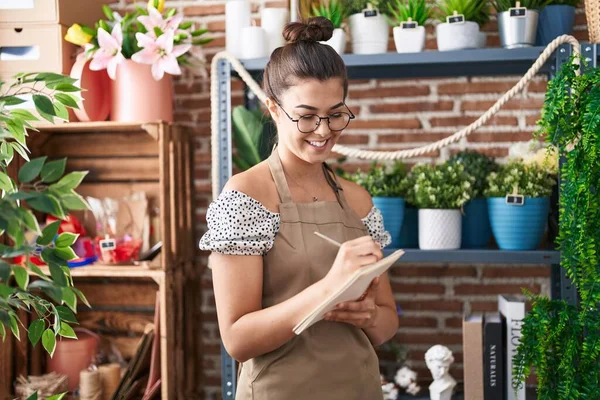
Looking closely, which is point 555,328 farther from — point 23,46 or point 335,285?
point 23,46

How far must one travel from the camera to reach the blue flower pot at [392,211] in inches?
91.3

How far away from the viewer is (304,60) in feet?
4.50

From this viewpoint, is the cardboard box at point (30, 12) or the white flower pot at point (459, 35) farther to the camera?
the cardboard box at point (30, 12)

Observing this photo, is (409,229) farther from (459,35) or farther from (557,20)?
(557,20)

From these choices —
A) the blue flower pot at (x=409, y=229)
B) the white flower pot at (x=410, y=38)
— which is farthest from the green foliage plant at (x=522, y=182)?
the white flower pot at (x=410, y=38)

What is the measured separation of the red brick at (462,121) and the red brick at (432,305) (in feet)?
2.23

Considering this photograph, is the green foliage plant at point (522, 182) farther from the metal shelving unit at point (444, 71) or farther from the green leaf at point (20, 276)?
the green leaf at point (20, 276)

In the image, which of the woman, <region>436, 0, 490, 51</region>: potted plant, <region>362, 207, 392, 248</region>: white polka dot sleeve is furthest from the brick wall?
the woman

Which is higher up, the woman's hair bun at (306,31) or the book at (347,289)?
the woman's hair bun at (306,31)

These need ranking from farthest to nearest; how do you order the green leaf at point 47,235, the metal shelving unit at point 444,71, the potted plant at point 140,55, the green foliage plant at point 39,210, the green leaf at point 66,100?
the potted plant at point 140,55, the metal shelving unit at point 444,71, the green leaf at point 66,100, the green leaf at point 47,235, the green foliage plant at point 39,210

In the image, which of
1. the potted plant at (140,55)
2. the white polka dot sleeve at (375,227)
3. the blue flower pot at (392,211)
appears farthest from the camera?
the potted plant at (140,55)

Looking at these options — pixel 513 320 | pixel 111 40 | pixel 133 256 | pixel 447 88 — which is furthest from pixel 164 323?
pixel 447 88

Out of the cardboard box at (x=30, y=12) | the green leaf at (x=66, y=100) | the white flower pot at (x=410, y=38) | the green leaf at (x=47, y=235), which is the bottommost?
the green leaf at (x=47, y=235)

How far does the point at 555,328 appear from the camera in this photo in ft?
6.32
